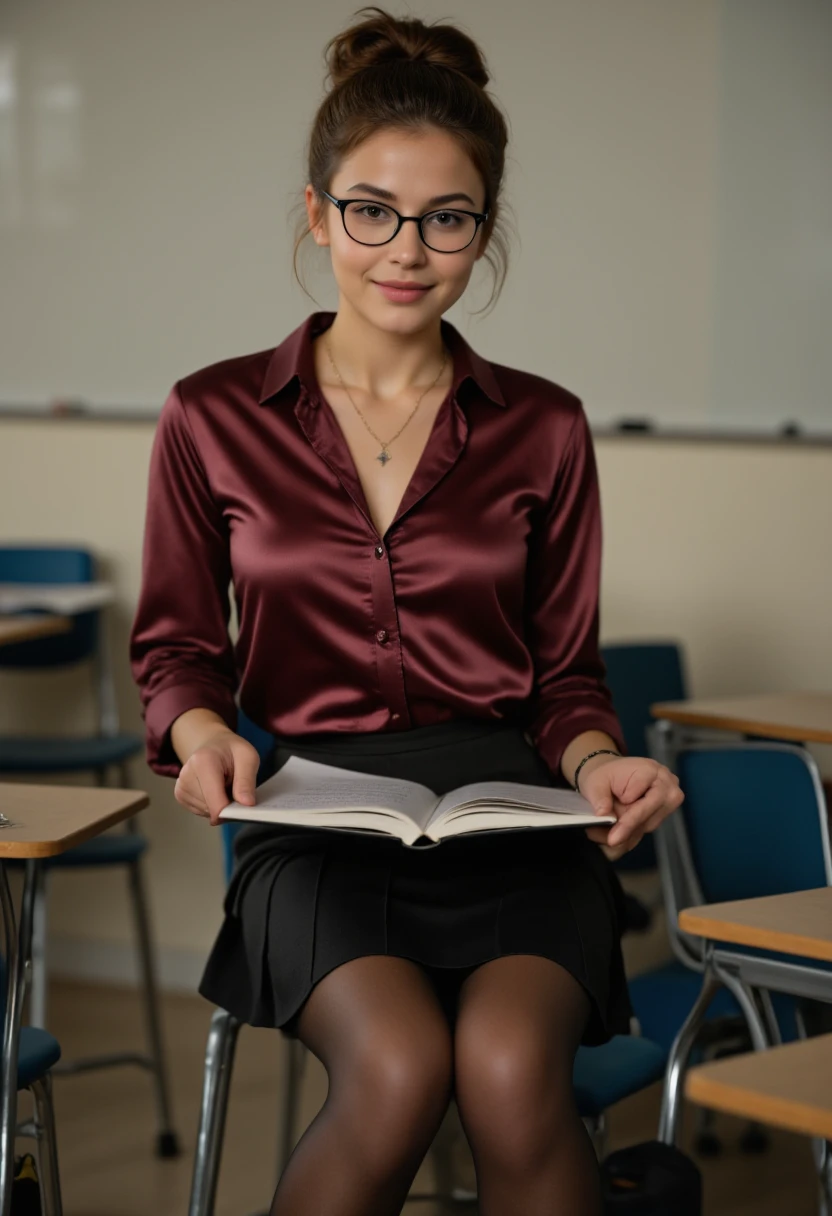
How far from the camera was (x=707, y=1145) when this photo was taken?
8.97 ft

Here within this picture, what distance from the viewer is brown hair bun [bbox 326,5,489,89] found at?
173 centimetres

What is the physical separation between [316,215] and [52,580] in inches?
76.7

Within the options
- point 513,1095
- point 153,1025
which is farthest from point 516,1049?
point 153,1025

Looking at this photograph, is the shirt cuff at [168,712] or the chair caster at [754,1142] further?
the chair caster at [754,1142]

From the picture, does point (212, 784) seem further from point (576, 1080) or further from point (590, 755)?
point (576, 1080)

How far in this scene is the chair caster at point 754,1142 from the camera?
2750 mm

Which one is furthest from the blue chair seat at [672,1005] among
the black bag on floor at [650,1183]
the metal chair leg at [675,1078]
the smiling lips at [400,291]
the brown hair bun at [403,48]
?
the brown hair bun at [403,48]

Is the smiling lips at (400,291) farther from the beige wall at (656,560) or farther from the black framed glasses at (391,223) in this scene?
the beige wall at (656,560)

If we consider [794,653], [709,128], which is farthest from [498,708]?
[709,128]

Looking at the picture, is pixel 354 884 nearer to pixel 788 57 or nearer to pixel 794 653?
pixel 794 653

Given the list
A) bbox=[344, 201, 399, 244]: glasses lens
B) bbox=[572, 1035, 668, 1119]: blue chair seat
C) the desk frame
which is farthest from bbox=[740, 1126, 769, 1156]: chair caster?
Answer: bbox=[344, 201, 399, 244]: glasses lens

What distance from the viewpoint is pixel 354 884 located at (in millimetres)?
1540

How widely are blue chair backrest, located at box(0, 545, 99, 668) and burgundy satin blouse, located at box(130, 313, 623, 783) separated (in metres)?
1.64

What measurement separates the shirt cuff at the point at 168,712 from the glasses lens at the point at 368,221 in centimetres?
54
